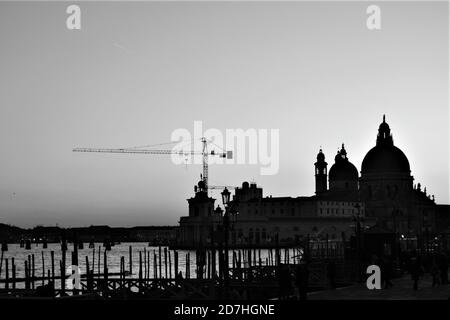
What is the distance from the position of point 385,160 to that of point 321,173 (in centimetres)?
2055

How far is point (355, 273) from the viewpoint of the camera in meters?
31.8

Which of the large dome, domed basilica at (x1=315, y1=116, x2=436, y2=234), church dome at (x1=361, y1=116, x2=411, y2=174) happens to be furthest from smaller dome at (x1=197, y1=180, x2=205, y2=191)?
the large dome

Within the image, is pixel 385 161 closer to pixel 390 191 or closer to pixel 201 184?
pixel 390 191

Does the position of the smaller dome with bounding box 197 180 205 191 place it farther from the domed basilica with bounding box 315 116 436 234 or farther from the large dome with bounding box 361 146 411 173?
the large dome with bounding box 361 146 411 173

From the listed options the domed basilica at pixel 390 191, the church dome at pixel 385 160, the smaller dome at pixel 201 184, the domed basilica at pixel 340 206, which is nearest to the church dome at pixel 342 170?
the domed basilica at pixel 340 206

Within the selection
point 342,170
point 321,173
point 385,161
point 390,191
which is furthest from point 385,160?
point 321,173

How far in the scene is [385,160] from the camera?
122 m

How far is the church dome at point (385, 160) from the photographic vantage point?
12212 cm

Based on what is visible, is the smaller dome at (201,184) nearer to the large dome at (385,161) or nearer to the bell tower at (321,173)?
the bell tower at (321,173)

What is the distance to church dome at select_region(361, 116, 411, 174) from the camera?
122 m

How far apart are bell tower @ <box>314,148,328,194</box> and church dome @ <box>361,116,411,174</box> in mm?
16160
